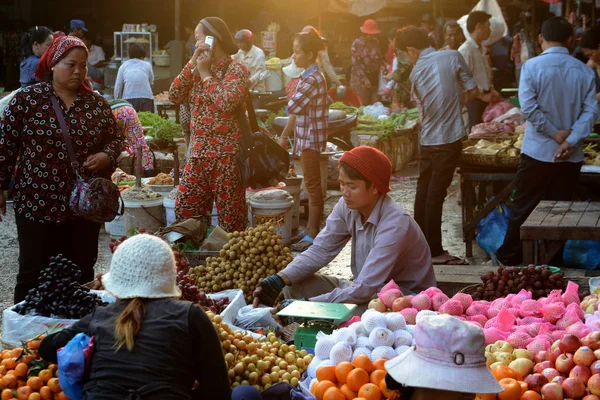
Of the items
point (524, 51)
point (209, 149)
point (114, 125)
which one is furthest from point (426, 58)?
point (524, 51)

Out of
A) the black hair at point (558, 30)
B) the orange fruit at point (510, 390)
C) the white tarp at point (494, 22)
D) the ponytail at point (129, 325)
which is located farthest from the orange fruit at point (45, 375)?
the white tarp at point (494, 22)

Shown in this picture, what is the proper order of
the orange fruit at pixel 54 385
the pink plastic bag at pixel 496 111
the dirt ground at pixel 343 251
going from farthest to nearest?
→ the pink plastic bag at pixel 496 111, the dirt ground at pixel 343 251, the orange fruit at pixel 54 385

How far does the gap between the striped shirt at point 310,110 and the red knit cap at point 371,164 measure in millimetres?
3467

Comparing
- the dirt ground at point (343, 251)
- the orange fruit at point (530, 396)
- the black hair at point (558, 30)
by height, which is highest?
the black hair at point (558, 30)

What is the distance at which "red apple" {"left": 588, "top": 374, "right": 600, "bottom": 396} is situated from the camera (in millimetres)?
3189

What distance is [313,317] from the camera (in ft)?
13.1

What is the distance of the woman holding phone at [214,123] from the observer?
6.38m

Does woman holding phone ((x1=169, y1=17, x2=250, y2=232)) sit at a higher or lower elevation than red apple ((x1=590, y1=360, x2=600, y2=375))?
higher

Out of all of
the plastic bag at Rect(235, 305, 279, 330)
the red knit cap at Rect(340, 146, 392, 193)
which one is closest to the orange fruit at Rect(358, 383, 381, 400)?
the plastic bag at Rect(235, 305, 279, 330)

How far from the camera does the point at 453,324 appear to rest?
8.31 feet

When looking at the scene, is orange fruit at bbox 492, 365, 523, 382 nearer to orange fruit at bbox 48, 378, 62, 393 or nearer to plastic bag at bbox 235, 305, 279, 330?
plastic bag at bbox 235, 305, 279, 330

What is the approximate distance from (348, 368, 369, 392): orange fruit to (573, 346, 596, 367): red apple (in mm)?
868

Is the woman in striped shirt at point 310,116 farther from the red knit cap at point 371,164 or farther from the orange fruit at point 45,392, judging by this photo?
the orange fruit at point 45,392

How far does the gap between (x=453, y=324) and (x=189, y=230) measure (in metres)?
3.94
